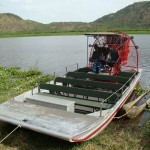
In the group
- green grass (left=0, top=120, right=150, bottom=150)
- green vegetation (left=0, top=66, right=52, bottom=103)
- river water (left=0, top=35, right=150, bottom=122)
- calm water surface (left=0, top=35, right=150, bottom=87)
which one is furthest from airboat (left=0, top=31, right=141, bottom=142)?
calm water surface (left=0, top=35, right=150, bottom=87)

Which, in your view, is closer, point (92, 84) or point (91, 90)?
point (91, 90)

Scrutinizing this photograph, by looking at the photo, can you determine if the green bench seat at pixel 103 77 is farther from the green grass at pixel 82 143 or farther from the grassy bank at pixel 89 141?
the green grass at pixel 82 143

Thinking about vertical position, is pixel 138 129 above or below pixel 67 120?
below

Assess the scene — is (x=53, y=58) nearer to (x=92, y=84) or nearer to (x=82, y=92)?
(x=92, y=84)

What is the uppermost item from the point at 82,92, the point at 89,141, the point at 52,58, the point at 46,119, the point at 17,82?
the point at 82,92

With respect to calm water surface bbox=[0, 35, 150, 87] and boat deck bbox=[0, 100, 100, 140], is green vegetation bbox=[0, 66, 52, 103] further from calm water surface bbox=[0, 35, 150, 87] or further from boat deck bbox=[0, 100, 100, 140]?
calm water surface bbox=[0, 35, 150, 87]

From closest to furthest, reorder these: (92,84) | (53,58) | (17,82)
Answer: (92,84), (17,82), (53,58)

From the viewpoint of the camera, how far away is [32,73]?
2147 cm

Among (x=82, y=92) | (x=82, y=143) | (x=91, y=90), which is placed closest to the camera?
(x=82, y=143)

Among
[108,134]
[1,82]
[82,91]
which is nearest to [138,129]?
[108,134]

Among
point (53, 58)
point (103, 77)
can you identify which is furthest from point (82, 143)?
point (53, 58)

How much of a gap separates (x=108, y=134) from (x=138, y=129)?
151 centimetres

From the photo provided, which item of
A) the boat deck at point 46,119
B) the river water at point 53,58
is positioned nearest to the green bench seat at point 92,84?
the river water at point 53,58

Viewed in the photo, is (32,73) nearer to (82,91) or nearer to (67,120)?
(82,91)
